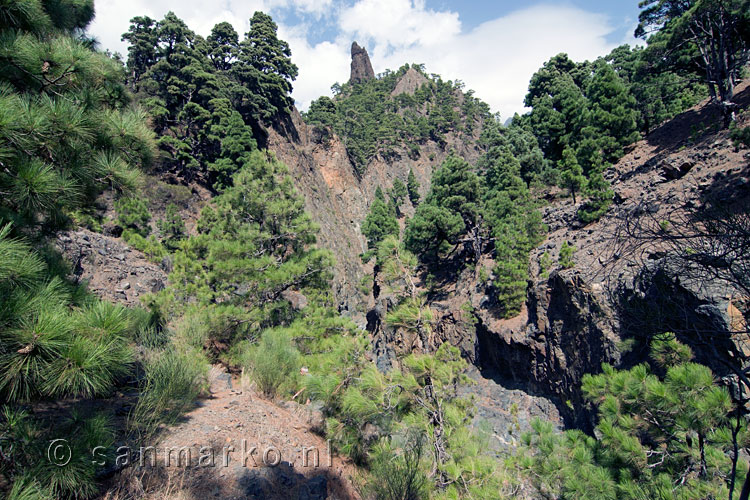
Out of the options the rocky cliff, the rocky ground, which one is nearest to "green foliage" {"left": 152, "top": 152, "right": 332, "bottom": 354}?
the rocky ground

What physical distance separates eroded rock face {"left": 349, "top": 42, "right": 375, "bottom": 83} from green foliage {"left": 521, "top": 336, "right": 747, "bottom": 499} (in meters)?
82.1

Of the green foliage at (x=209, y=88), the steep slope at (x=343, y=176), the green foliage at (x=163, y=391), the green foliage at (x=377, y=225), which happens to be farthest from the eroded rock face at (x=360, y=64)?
the green foliage at (x=163, y=391)

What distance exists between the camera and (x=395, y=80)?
7031 cm

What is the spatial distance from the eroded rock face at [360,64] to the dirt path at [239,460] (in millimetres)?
81055

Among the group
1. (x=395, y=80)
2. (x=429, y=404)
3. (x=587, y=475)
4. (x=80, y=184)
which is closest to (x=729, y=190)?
(x=587, y=475)

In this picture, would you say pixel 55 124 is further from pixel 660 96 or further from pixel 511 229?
pixel 660 96

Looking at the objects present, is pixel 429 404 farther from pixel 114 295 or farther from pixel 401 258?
pixel 114 295

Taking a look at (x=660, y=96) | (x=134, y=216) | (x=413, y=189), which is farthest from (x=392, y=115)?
(x=134, y=216)

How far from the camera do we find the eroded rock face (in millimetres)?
76125

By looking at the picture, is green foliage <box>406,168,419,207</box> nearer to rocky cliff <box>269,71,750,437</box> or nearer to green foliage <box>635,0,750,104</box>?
rocky cliff <box>269,71,750,437</box>

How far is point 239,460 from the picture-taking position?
149 inches

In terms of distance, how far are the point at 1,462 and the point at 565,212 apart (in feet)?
53.5

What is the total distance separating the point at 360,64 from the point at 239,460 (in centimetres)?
8485

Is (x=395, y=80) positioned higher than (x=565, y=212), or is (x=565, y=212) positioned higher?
(x=395, y=80)
